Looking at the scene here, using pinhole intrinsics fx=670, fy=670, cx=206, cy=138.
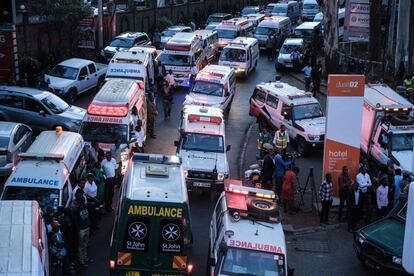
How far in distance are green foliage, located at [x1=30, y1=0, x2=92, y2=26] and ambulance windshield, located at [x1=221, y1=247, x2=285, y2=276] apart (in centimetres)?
2685

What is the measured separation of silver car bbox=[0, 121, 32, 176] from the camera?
19.4 m

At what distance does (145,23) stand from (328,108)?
117 feet

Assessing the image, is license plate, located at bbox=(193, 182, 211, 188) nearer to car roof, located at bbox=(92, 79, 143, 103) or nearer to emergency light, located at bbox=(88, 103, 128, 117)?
emergency light, located at bbox=(88, 103, 128, 117)

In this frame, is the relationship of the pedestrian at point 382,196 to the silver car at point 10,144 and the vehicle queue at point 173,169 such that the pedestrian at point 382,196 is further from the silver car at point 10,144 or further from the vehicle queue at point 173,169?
the silver car at point 10,144

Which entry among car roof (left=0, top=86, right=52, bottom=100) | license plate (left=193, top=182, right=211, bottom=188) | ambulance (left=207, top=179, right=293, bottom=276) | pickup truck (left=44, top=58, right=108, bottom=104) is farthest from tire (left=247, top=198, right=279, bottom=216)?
pickup truck (left=44, top=58, right=108, bottom=104)

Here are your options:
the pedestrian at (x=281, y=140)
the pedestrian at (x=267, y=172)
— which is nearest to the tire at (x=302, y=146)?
the pedestrian at (x=281, y=140)

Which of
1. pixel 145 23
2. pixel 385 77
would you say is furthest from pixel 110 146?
pixel 145 23

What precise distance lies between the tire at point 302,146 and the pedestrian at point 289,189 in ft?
18.8

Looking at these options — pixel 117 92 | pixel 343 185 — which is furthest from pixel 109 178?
pixel 343 185

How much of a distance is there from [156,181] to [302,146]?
12.1m

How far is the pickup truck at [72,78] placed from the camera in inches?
1150

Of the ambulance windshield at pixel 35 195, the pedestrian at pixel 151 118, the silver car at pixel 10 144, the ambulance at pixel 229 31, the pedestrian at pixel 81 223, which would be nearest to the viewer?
the pedestrian at pixel 81 223

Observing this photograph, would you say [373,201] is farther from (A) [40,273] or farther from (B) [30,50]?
(B) [30,50]

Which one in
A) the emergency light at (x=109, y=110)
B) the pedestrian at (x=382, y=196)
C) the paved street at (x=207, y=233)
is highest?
the emergency light at (x=109, y=110)
